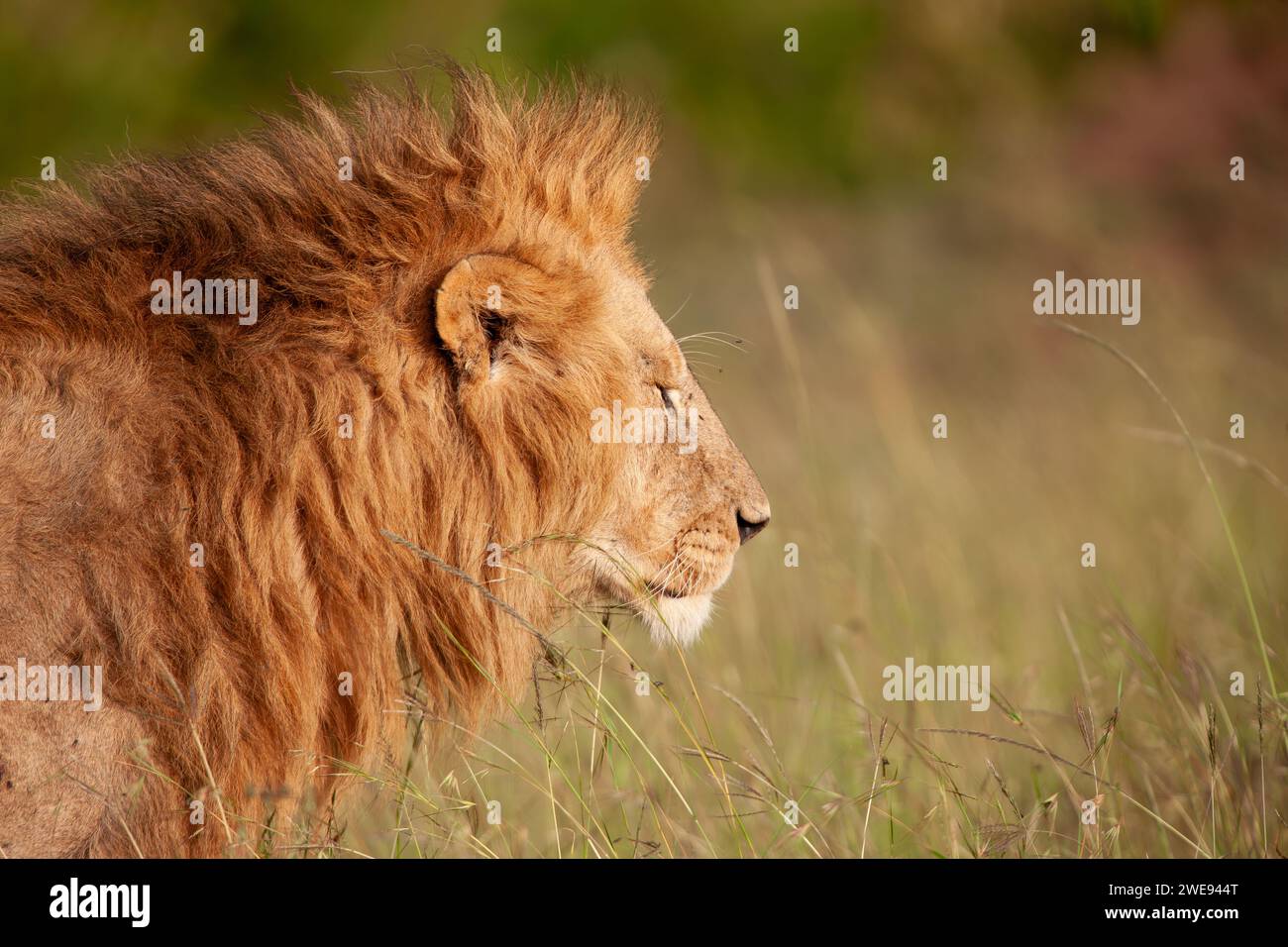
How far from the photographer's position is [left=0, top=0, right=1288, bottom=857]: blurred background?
377cm

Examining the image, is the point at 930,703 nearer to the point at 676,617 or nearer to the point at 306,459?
the point at 676,617

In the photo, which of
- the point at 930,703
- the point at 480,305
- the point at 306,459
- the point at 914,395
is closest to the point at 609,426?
the point at 480,305

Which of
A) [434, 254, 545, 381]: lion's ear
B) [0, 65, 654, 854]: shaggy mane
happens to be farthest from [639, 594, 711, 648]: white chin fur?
[434, 254, 545, 381]: lion's ear

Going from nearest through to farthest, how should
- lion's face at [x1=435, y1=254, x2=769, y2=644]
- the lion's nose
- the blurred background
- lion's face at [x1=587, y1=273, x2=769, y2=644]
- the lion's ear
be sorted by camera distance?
the lion's ear → lion's face at [x1=435, y1=254, x2=769, y2=644] → lion's face at [x1=587, y1=273, x2=769, y2=644] → the lion's nose → the blurred background

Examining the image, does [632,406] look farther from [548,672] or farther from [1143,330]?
[1143,330]

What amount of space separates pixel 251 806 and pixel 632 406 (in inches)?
49.9

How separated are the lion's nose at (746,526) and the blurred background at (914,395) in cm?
44

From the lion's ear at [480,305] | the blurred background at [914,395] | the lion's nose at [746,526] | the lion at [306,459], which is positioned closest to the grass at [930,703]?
the blurred background at [914,395]

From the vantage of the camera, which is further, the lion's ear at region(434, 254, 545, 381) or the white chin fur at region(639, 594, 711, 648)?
the white chin fur at region(639, 594, 711, 648)

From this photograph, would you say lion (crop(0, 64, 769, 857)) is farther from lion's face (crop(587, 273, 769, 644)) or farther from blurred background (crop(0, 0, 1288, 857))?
blurred background (crop(0, 0, 1288, 857))

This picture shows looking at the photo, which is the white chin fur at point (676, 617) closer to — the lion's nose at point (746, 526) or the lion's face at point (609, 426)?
the lion's face at point (609, 426)

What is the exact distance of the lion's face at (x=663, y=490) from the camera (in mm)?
3338

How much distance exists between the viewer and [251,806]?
118 inches

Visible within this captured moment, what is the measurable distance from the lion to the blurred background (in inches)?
11.4
